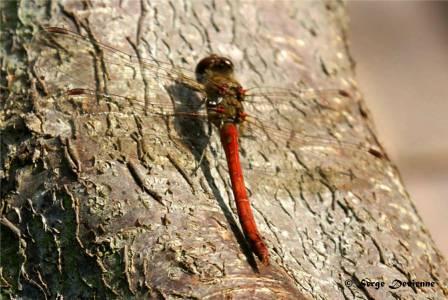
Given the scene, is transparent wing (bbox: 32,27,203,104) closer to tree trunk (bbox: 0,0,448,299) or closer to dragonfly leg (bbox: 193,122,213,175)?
tree trunk (bbox: 0,0,448,299)

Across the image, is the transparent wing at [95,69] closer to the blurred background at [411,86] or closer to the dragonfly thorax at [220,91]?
the dragonfly thorax at [220,91]

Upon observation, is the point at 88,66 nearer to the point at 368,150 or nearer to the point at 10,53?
the point at 10,53

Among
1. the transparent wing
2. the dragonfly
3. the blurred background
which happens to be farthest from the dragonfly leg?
the blurred background

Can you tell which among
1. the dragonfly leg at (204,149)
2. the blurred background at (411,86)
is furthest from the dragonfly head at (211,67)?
the blurred background at (411,86)

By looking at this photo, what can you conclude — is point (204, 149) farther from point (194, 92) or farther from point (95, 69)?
point (95, 69)

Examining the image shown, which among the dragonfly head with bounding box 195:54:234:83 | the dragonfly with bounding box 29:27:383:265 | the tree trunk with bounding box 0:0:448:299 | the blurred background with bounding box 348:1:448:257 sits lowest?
the tree trunk with bounding box 0:0:448:299
